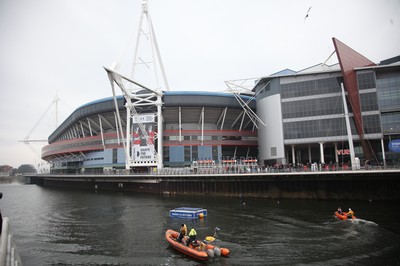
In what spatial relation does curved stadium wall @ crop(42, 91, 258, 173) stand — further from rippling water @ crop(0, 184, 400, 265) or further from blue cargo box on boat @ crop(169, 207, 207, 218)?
blue cargo box on boat @ crop(169, 207, 207, 218)

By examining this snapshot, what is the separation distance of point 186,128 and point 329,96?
40005mm

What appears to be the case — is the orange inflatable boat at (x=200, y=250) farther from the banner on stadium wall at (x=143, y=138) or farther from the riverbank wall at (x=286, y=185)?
the banner on stadium wall at (x=143, y=138)

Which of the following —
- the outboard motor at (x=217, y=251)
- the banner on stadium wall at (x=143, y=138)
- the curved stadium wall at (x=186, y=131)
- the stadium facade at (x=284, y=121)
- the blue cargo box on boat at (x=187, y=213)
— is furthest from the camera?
the curved stadium wall at (x=186, y=131)

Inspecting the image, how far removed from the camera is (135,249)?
22969mm

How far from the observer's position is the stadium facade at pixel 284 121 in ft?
180

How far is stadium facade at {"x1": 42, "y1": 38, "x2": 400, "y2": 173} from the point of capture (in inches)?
2156

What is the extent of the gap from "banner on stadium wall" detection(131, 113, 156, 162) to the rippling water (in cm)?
2620

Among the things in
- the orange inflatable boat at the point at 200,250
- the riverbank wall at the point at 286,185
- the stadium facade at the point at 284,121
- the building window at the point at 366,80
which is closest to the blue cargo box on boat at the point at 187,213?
the orange inflatable boat at the point at 200,250

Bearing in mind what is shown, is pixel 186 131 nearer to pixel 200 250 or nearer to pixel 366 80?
pixel 366 80

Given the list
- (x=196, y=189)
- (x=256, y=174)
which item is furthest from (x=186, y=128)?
(x=256, y=174)

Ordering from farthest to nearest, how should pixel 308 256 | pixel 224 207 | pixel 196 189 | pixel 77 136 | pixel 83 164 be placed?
pixel 77 136 → pixel 83 164 → pixel 196 189 → pixel 224 207 → pixel 308 256

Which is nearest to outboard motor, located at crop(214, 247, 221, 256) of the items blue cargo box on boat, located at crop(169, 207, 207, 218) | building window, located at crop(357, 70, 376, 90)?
blue cargo box on boat, located at crop(169, 207, 207, 218)

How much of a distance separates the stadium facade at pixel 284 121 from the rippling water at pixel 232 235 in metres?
18.6

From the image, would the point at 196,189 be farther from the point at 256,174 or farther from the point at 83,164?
the point at 83,164
